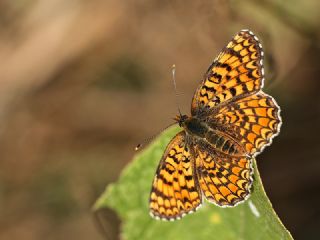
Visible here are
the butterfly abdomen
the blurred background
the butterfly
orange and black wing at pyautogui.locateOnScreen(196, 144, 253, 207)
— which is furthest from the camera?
the blurred background

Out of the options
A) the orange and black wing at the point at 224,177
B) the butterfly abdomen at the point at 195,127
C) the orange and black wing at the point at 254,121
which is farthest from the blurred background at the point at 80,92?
the orange and black wing at the point at 224,177

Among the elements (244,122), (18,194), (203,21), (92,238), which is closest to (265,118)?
(244,122)

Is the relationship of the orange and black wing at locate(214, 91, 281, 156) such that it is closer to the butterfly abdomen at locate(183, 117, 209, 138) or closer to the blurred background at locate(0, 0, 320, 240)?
the butterfly abdomen at locate(183, 117, 209, 138)

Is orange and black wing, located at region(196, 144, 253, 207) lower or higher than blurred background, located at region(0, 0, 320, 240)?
lower

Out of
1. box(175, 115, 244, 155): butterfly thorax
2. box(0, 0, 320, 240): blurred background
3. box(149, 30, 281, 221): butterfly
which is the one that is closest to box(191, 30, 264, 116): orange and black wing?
box(149, 30, 281, 221): butterfly

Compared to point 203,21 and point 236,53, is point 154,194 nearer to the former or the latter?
point 236,53

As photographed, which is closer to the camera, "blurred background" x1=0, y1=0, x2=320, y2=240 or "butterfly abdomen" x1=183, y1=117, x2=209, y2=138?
"butterfly abdomen" x1=183, y1=117, x2=209, y2=138
